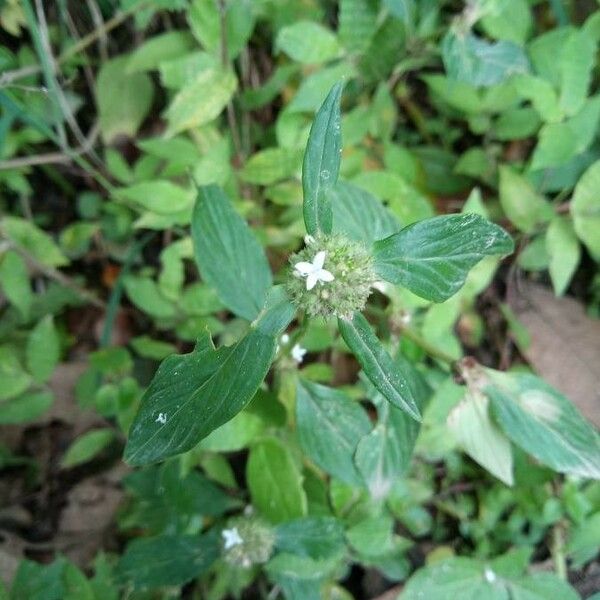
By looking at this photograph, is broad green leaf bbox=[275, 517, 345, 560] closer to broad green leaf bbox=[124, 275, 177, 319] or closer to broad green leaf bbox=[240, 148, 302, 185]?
broad green leaf bbox=[124, 275, 177, 319]

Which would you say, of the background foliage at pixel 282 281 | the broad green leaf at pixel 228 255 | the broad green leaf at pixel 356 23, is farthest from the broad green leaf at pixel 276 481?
the broad green leaf at pixel 356 23

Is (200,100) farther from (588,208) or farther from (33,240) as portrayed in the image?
(588,208)

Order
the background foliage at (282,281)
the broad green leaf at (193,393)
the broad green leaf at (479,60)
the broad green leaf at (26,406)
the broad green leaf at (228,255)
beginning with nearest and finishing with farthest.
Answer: the broad green leaf at (193,393)
the broad green leaf at (228,255)
the background foliage at (282,281)
the broad green leaf at (479,60)
the broad green leaf at (26,406)

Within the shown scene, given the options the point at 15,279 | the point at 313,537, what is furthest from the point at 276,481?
the point at 15,279

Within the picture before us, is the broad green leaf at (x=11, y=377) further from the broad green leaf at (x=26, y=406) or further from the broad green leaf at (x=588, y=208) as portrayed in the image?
the broad green leaf at (x=588, y=208)

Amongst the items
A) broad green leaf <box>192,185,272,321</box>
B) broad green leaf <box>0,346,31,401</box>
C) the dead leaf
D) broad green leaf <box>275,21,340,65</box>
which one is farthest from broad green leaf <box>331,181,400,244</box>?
broad green leaf <box>0,346,31,401</box>

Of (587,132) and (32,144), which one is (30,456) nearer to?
(32,144)
